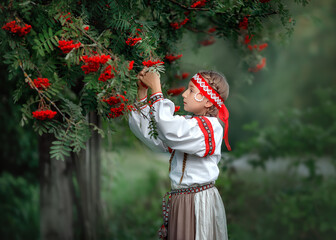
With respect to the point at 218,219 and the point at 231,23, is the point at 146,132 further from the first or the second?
the point at 231,23

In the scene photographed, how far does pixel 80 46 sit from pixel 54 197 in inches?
101

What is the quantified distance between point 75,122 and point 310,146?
4.89 m

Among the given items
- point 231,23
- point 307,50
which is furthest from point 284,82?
point 231,23

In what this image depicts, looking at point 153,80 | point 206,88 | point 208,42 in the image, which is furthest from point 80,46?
point 208,42

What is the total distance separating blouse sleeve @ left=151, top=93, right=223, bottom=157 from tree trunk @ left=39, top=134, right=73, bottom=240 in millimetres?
1987

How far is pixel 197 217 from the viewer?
2375 mm

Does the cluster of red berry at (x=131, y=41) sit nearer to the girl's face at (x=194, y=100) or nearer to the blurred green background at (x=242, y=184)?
the girl's face at (x=194, y=100)

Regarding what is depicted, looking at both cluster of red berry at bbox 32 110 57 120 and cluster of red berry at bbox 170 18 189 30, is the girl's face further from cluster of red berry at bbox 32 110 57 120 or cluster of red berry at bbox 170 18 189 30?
cluster of red berry at bbox 32 110 57 120

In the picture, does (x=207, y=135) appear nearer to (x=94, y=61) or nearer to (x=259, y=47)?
(x=94, y=61)

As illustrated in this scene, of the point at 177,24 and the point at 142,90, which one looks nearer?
the point at 142,90

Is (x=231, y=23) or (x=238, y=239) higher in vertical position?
(x=231, y=23)

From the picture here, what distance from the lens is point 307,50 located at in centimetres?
1084

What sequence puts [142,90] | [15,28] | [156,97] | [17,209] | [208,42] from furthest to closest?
[17,209]
[208,42]
[142,90]
[156,97]
[15,28]

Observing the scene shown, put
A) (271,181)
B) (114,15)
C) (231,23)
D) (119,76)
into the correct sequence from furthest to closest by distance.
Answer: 1. (271,181)
2. (231,23)
3. (114,15)
4. (119,76)
